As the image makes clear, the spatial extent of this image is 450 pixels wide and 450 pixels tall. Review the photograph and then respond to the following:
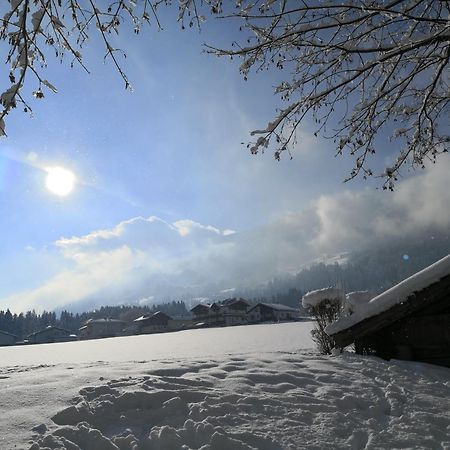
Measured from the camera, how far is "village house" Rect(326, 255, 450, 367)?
6449mm

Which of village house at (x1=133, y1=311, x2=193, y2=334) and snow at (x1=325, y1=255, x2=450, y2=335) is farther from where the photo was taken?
village house at (x1=133, y1=311, x2=193, y2=334)

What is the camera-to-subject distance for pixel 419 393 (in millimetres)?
4898

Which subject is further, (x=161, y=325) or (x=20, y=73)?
(x=161, y=325)

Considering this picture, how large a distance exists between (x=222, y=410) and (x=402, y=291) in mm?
4517

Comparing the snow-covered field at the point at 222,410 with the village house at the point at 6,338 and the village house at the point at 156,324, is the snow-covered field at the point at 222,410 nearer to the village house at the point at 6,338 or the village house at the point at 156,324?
Answer: the village house at the point at 156,324

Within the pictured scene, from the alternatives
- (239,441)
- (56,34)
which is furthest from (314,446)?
(56,34)

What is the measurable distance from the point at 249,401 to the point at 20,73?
402 cm

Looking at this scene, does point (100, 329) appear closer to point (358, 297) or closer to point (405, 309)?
point (358, 297)

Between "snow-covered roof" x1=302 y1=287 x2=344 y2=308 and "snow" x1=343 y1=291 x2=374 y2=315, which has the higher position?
"snow-covered roof" x1=302 y1=287 x2=344 y2=308

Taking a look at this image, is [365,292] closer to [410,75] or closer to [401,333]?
[401,333]

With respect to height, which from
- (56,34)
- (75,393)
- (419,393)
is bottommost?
(419,393)

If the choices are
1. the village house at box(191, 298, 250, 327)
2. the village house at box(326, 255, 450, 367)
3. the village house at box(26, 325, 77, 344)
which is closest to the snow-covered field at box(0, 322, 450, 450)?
the village house at box(326, 255, 450, 367)

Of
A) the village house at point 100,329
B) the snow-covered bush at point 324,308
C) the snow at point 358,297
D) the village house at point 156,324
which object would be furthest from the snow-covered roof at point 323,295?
the village house at point 100,329

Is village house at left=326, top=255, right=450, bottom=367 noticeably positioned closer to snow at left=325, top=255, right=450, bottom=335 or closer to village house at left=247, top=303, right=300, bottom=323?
snow at left=325, top=255, right=450, bottom=335
